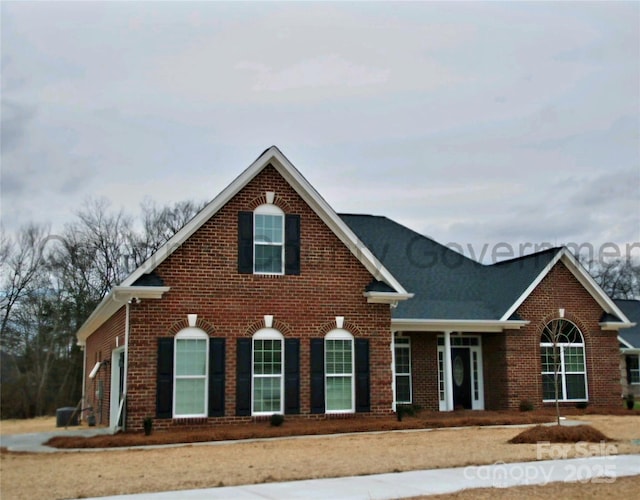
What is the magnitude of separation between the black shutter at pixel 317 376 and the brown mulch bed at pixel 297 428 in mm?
423

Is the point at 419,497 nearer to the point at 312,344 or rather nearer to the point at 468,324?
the point at 312,344

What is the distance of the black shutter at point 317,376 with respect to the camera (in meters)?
20.0

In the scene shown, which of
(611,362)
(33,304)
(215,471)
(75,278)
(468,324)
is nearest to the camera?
(215,471)

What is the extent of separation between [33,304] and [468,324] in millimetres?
24152

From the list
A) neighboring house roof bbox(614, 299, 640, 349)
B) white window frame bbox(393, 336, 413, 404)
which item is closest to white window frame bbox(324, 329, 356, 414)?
white window frame bbox(393, 336, 413, 404)

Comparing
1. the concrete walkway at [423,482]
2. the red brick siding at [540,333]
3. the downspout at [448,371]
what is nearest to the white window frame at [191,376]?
the concrete walkway at [423,482]

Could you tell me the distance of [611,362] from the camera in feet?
85.8

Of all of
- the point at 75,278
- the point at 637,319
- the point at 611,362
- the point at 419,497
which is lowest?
the point at 419,497

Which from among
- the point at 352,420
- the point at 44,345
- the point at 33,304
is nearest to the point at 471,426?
the point at 352,420

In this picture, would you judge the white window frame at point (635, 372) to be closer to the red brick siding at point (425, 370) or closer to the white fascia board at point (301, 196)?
the red brick siding at point (425, 370)

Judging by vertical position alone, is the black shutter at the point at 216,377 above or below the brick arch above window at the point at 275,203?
below

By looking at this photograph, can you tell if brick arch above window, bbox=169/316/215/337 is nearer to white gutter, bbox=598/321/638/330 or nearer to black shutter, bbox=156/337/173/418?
black shutter, bbox=156/337/173/418

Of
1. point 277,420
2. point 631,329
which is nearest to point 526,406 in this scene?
point 277,420

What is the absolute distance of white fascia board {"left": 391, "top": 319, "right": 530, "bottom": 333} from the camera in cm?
2359
